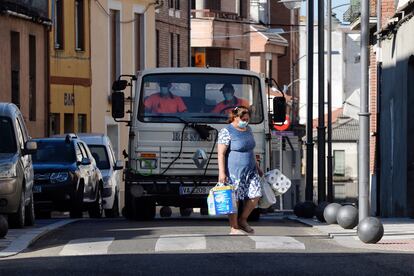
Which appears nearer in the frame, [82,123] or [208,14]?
[82,123]

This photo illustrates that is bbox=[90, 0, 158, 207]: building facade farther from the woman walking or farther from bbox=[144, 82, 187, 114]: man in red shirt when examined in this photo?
the woman walking

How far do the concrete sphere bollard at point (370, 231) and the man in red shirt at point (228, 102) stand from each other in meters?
6.54

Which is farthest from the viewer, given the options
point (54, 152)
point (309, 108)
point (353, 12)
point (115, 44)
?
point (115, 44)

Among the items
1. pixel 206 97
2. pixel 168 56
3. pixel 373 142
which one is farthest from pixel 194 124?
pixel 168 56

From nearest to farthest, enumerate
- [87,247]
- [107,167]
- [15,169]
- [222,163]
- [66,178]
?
[87,247]
[222,163]
[15,169]
[66,178]
[107,167]

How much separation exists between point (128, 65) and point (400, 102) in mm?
23547

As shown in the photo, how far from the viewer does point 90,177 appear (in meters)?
30.2

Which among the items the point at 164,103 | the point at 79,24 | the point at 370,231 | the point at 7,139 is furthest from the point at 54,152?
the point at 79,24

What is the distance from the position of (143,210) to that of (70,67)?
23123 millimetres

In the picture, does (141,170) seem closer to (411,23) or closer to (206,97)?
(206,97)

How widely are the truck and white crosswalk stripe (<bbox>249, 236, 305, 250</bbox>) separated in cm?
535

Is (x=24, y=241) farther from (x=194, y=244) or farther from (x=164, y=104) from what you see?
(x=164, y=104)

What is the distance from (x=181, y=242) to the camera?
17453 millimetres

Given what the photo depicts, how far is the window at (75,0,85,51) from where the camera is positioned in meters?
48.8
